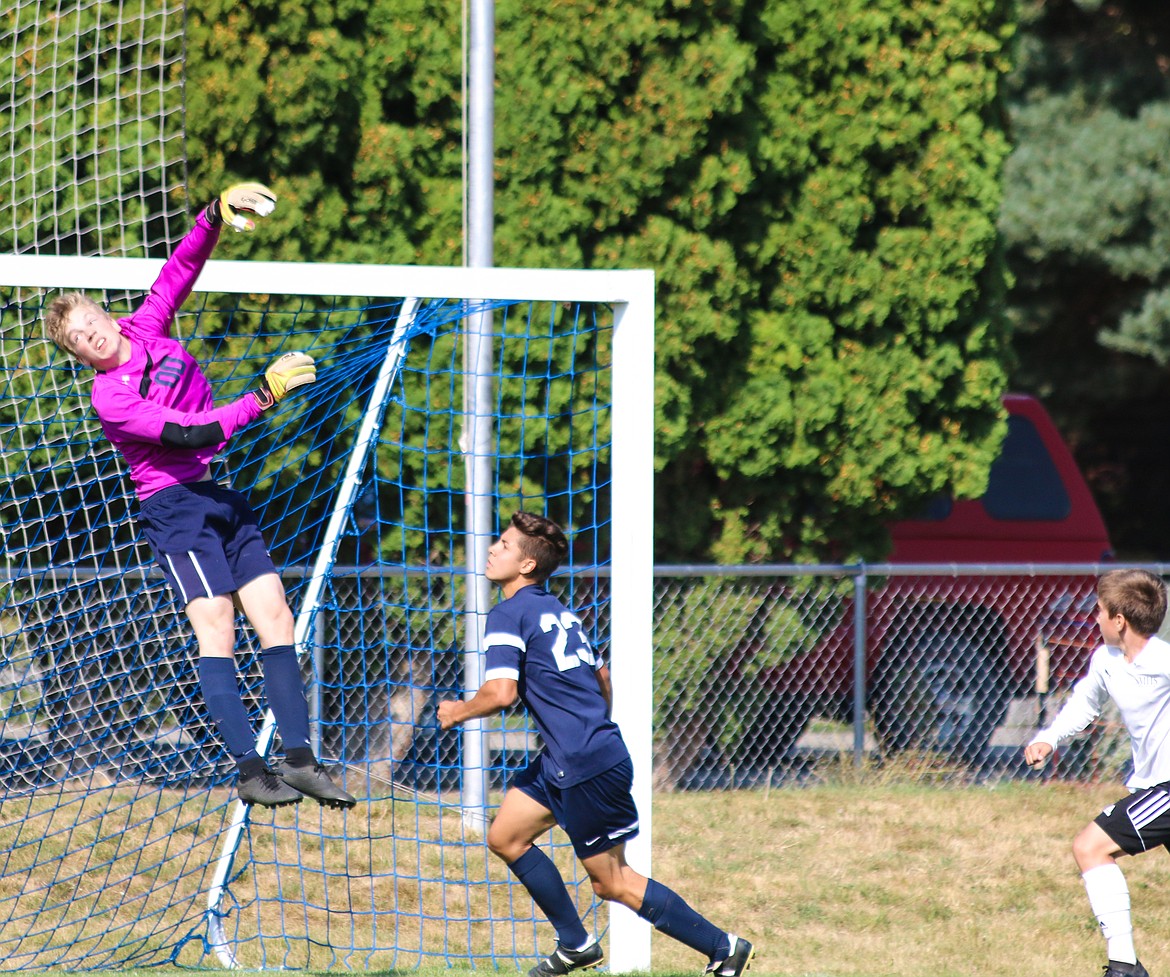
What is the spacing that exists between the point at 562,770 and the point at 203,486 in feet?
5.03

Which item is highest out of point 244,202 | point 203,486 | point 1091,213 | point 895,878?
point 1091,213

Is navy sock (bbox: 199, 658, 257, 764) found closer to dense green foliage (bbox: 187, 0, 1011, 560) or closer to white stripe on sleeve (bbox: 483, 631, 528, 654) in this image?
white stripe on sleeve (bbox: 483, 631, 528, 654)

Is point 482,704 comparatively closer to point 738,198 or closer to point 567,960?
point 567,960

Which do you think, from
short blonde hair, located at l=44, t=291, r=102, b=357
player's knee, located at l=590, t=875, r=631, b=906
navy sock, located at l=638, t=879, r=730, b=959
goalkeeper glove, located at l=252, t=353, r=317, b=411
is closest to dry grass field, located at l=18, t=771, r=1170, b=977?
player's knee, located at l=590, t=875, r=631, b=906

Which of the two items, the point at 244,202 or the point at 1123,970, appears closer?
the point at 244,202

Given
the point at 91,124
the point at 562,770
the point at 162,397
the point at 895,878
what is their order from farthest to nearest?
the point at 91,124
the point at 895,878
the point at 562,770
the point at 162,397

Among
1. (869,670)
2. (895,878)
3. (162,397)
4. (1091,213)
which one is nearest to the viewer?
Result: (162,397)

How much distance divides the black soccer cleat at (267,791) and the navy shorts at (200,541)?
0.61 meters

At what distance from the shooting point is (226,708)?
4730 millimetres

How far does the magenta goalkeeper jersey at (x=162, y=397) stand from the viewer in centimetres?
464

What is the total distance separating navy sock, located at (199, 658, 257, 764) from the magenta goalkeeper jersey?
0.62m

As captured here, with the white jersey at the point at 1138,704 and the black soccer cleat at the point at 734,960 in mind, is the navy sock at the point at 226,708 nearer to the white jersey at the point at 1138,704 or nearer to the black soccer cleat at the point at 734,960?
the black soccer cleat at the point at 734,960

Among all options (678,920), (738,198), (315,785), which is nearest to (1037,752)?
(678,920)

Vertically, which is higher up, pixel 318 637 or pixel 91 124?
pixel 91 124
